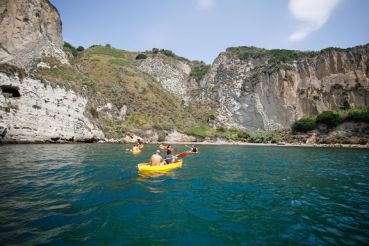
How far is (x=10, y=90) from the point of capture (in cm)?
3897

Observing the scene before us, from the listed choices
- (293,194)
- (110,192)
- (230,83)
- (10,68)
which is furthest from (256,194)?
(230,83)

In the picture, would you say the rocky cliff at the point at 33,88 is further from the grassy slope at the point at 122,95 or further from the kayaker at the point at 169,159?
the kayaker at the point at 169,159

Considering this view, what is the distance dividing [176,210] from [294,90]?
75.9m

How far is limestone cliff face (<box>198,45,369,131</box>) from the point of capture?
7019 centimetres

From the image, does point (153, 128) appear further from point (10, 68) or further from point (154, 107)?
point (10, 68)

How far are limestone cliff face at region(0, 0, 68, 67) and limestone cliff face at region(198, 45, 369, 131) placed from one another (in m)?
52.8

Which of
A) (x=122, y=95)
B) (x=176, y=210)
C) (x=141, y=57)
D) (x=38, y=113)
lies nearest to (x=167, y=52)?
(x=141, y=57)

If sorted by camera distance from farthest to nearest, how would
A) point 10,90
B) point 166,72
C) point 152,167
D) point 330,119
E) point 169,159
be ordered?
1. point 166,72
2. point 330,119
3. point 10,90
4. point 169,159
5. point 152,167

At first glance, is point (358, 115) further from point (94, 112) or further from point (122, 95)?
point (122, 95)

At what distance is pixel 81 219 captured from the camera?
321 inches

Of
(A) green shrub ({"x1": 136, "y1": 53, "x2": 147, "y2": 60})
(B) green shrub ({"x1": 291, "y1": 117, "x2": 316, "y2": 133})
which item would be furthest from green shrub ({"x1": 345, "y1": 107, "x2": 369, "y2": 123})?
(A) green shrub ({"x1": 136, "y1": 53, "x2": 147, "y2": 60})

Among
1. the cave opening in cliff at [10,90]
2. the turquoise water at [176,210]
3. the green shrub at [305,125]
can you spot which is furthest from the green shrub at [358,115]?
the cave opening in cliff at [10,90]

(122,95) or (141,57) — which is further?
(141,57)

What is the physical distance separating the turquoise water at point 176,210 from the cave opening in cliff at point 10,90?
90.2ft
